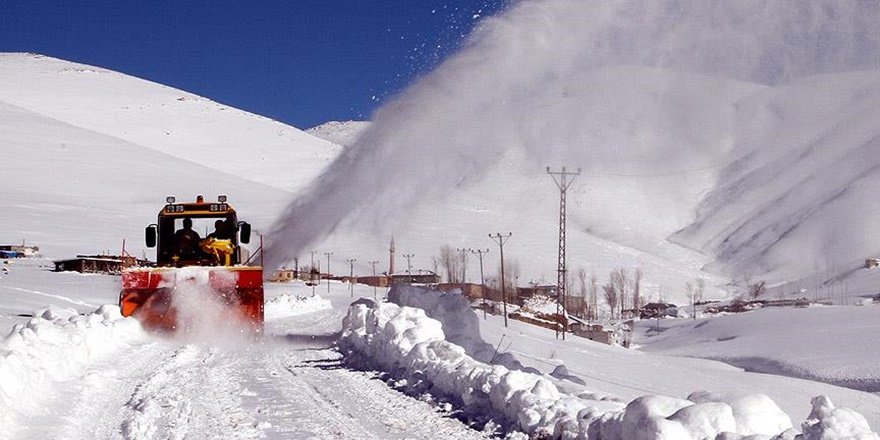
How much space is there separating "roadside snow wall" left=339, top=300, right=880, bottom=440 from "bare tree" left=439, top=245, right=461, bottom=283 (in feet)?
315

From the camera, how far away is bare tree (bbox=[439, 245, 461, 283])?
113 metres

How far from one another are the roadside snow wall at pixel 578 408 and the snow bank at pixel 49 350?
414cm

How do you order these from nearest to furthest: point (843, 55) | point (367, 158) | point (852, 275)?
point (367, 158)
point (843, 55)
point (852, 275)

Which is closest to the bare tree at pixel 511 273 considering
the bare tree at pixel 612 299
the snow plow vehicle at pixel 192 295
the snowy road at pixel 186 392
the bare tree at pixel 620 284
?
the bare tree at pixel 612 299

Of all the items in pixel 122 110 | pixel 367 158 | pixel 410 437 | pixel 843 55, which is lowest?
pixel 410 437

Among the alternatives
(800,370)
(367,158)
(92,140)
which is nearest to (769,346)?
(800,370)

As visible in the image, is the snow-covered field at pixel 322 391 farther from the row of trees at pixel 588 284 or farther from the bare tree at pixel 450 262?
the bare tree at pixel 450 262

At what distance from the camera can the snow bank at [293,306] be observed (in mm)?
36062

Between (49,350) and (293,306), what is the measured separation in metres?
24.7

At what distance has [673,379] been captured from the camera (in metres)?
32.0

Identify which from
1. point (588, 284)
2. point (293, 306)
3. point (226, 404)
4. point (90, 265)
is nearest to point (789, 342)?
point (293, 306)

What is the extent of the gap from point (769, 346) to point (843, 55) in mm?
20100

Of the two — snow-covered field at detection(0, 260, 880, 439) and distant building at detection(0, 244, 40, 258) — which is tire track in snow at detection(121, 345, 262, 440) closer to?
snow-covered field at detection(0, 260, 880, 439)

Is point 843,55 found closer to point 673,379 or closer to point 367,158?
point 673,379
